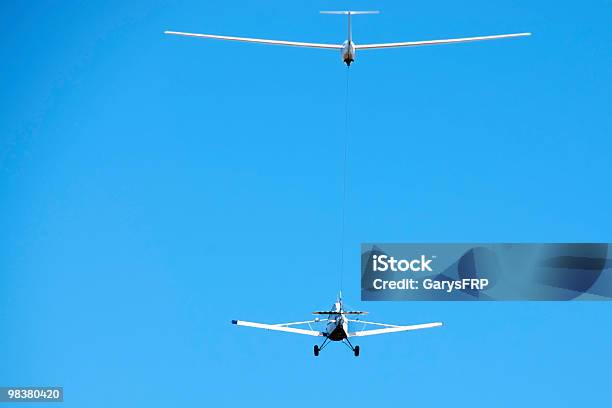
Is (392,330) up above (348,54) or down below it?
below

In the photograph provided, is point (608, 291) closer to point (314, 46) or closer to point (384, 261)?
point (384, 261)

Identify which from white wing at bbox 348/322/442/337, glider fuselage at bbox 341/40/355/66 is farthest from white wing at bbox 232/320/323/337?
glider fuselage at bbox 341/40/355/66

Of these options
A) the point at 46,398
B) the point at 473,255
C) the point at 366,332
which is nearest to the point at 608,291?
the point at 473,255

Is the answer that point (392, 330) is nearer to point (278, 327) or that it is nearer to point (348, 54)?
point (278, 327)

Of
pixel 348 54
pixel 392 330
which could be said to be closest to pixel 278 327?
pixel 392 330

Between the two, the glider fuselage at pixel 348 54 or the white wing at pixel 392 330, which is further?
the white wing at pixel 392 330

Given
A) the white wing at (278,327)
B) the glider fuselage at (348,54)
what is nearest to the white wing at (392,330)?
the white wing at (278,327)

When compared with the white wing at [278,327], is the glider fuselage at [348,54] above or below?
above

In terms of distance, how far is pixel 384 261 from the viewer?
113 m

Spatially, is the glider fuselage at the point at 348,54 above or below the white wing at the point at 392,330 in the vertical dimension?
above

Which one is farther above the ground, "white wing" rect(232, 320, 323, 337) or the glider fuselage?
the glider fuselage

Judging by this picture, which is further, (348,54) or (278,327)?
(278,327)

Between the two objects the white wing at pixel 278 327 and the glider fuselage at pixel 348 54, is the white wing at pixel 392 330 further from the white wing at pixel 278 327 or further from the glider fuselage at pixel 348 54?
the glider fuselage at pixel 348 54

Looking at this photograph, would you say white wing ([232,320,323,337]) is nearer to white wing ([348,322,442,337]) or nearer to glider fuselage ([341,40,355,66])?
white wing ([348,322,442,337])
